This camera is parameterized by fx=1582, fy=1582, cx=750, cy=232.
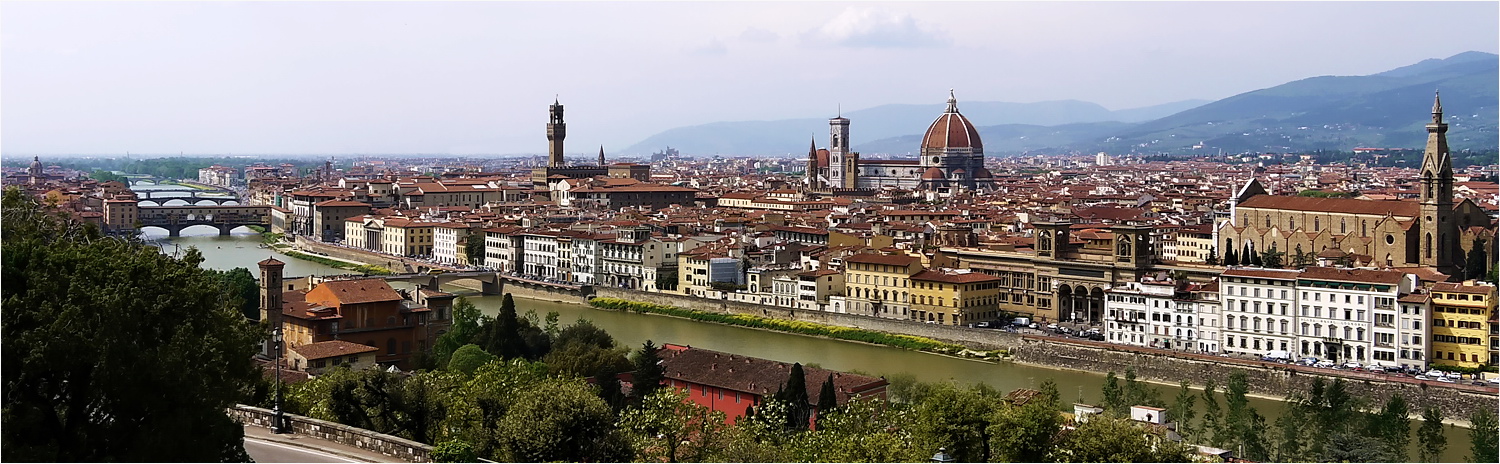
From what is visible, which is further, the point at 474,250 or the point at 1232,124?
the point at 1232,124

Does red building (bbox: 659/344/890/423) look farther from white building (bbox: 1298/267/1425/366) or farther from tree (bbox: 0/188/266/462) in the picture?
tree (bbox: 0/188/266/462)

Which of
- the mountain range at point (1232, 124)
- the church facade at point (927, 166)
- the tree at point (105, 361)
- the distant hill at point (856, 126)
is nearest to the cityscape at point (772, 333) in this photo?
the tree at point (105, 361)

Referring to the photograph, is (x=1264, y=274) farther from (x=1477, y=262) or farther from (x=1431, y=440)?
(x=1477, y=262)

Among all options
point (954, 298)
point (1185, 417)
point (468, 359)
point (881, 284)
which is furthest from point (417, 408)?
point (881, 284)

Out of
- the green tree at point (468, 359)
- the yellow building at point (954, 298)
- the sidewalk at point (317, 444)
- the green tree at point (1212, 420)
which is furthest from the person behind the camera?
the yellow building at point (954, 298)

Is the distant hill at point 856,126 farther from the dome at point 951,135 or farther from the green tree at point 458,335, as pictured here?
the green tree at point 458,335

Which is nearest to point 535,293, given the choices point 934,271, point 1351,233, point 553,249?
point 553,249
